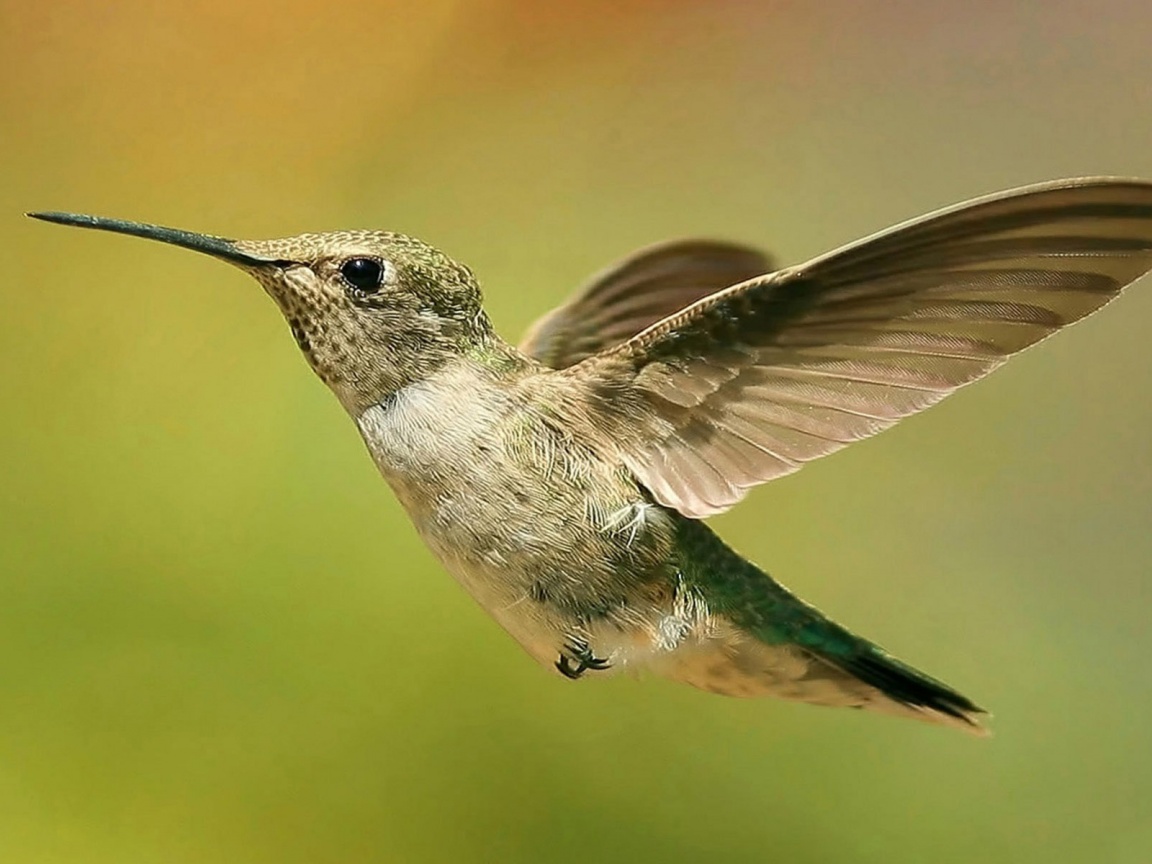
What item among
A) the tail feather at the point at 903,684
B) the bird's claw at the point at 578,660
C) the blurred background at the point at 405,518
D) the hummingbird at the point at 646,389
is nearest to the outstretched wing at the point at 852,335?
the hummingbird at the point at 646,389

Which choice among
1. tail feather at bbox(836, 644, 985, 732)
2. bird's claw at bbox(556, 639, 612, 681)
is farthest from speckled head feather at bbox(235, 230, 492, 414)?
tail feather at bbox(836, 644, 985, 732)

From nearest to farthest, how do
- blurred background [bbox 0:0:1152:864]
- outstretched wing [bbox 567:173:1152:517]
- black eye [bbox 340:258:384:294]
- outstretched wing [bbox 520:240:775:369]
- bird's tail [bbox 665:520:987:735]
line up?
outstretched wing [bbox 567:173:1152:517] → black eye [bbox 340:258:384:294] → bird's tail [bbox 665:520:987:735] → outstretched wing [bbox 520:240:775:369] → blurred background [bbox 0:0:1152:864]

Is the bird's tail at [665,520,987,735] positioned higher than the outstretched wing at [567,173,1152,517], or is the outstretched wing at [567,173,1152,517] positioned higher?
the outstretched wing at [567,173,1152,517]

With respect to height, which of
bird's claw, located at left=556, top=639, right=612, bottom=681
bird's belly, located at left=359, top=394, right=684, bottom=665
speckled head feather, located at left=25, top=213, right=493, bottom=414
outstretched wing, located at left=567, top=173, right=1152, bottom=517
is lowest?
bird's claw, located at left=556, top=639, right=612, bottom=681

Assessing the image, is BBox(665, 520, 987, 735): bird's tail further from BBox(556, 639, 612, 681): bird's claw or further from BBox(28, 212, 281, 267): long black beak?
BBox(28, 212, 281, 267): long black beak

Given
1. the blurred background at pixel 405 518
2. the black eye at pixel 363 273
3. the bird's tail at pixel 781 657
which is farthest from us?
the blurred background at pixel 405 518

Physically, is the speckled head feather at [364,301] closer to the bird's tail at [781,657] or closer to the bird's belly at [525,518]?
the bird's belly at [525,518]

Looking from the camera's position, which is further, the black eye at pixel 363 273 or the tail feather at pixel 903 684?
the tail feather at pixel 903 684
